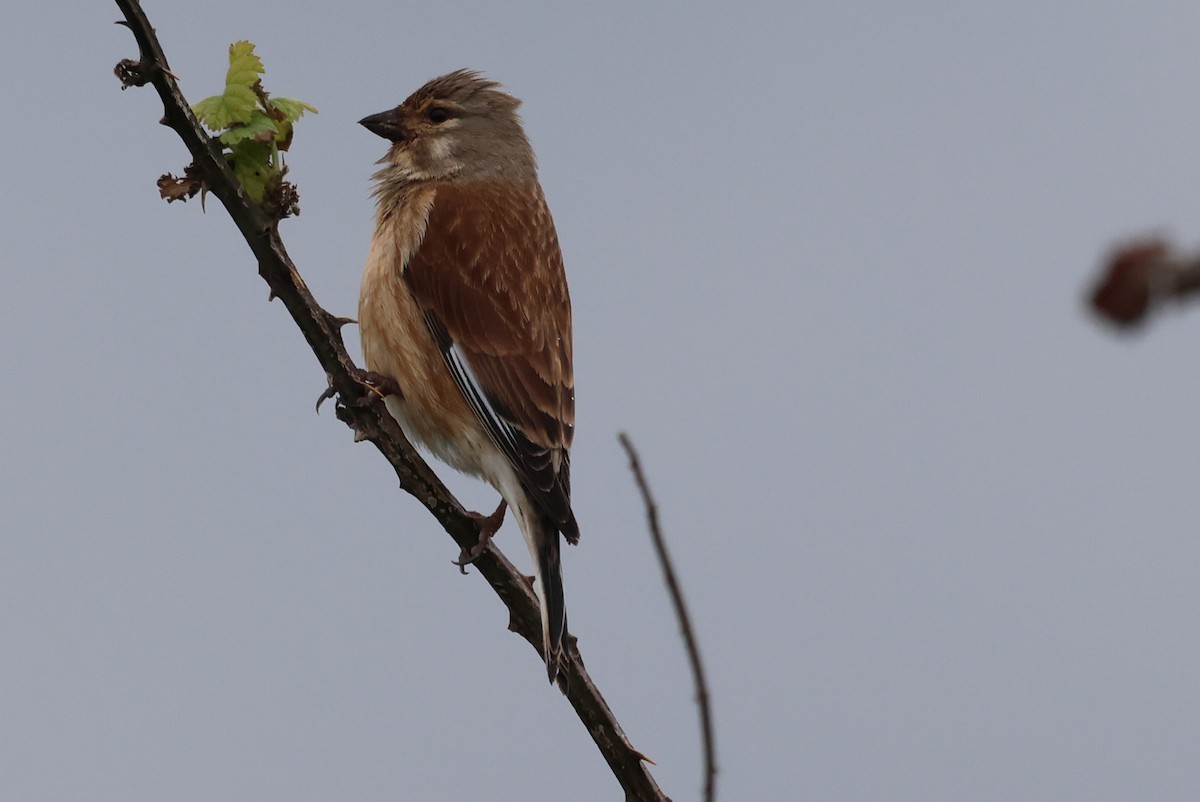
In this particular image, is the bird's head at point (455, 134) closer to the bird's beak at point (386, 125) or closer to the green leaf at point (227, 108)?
the bird's beak at point (386, 125)

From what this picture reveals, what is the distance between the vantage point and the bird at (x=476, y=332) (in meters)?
4.23

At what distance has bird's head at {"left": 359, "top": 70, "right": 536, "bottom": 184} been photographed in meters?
5.18

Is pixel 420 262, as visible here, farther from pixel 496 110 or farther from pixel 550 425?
pixel 496 110

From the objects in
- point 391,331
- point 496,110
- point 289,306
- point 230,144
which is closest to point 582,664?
point 289,306

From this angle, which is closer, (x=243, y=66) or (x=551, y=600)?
(x=243, y=66)

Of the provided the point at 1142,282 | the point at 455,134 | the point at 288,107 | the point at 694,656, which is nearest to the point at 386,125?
the point at 455,134

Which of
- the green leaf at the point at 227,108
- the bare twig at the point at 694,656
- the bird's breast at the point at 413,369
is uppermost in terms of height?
the green leaf at the point at 227,108

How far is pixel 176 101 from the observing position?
107 inches

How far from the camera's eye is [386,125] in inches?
210

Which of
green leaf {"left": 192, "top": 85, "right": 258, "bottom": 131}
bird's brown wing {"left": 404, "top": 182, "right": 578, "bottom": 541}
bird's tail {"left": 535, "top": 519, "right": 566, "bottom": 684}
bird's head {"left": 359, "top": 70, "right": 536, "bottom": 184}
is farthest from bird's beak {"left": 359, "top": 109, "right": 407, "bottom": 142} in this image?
green leaf {"left": 192, "top": 85, "right": 258, "bottom": 131}

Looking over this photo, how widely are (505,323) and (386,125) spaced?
1.26 meters

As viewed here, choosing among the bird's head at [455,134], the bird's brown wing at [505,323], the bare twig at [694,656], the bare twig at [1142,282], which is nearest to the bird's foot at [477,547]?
the bird's brown wing at [505,323]

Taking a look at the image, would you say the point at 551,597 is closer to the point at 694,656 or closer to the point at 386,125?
the point at 694,656

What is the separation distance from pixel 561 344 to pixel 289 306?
5.72ft
